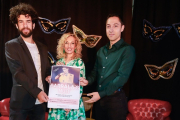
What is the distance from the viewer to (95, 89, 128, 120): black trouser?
185cm

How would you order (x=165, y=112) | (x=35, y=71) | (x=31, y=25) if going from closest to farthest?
(x=35, y=71) → (x=31, y=25) → (x=165, y=112)

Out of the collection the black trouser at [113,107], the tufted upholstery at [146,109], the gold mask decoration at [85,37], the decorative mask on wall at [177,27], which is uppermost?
the decorative mask on wall at [177,27]

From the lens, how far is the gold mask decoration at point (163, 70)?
9.89ft

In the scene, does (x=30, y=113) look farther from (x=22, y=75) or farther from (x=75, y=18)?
(x=75, y=18)

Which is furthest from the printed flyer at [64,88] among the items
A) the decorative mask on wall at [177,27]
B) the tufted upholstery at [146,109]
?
the decorative mask on wall at [177,27]

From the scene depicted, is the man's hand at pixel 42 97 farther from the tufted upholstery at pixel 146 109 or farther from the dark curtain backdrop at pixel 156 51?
the dark curtain backdrop at pixel 156 51

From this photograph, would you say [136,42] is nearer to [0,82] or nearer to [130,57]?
[130,57]

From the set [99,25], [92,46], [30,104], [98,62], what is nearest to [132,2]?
[99,25]

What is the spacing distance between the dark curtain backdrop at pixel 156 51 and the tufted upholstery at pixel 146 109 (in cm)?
32

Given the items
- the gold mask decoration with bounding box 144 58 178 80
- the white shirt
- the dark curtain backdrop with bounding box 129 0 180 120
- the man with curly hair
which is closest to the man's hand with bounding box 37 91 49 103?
the man with curly hair

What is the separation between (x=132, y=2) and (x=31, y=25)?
7.02 feet

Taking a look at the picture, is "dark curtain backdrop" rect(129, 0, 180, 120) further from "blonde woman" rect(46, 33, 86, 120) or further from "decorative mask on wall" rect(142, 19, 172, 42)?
"blonde woman" rect(46, 33, 86, 120)

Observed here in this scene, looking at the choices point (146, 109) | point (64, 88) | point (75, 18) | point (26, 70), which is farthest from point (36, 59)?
point (146, 109)

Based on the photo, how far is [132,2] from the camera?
3.41 meters
